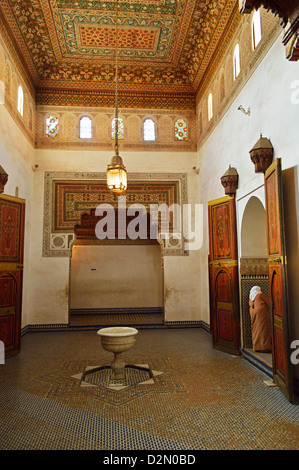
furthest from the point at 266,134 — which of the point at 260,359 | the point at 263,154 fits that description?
the point at 260,359

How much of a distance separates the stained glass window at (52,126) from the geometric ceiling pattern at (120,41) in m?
0.67

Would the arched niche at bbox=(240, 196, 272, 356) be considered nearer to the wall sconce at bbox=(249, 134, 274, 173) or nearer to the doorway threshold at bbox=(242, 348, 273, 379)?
the doorway threshold at bbox=(242, 348, 273, 379)

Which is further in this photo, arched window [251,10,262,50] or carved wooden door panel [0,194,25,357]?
carved wooden door panel [0,194,25,357]

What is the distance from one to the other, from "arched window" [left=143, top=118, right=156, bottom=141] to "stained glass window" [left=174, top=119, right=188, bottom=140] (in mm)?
496

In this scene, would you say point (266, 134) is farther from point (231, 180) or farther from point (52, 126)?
point (52, 126)

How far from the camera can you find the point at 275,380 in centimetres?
392

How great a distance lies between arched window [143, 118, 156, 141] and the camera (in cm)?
804

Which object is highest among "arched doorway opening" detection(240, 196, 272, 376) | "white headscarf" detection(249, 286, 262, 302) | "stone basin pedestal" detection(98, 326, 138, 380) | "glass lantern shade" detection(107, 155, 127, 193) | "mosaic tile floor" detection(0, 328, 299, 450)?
"glass lantern shade" detection(107, 155, 127, 193)

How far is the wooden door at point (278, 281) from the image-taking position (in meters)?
3.49

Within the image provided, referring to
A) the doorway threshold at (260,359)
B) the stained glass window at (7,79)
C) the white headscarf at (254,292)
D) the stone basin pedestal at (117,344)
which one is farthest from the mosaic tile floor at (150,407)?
the stained glass window at (7,79)

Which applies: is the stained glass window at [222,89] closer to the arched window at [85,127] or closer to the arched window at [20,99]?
the arched window at [85,127]

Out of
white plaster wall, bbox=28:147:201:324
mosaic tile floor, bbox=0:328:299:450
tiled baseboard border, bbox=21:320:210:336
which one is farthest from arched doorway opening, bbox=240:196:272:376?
white plaster wall, bbox=28:147:201:324

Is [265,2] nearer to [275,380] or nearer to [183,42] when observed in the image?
[275,380]
